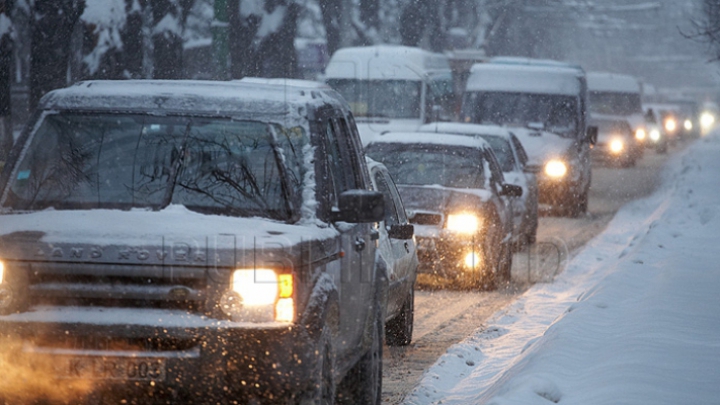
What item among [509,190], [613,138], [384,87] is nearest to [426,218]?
[509,190]

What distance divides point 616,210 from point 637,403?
1820 centimetres

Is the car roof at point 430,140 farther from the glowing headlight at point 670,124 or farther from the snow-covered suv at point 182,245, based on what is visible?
the glowing headlight at point 670,124

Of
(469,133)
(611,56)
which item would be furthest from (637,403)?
(611,56)

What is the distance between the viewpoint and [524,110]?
22594 millimetres

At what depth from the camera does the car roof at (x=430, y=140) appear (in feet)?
44.9

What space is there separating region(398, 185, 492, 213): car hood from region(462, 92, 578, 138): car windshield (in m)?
9.81

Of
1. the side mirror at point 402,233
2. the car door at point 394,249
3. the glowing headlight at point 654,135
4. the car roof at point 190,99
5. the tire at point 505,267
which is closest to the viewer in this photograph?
the car roof at point 190,99

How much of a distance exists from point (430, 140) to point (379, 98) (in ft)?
33.2

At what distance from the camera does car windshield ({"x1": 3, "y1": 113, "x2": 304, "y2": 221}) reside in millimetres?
5801

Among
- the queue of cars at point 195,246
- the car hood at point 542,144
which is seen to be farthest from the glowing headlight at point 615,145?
the queue of cars at point 195,246

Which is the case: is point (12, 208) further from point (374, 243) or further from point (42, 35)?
point (42, 35)

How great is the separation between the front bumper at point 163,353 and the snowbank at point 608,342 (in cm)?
127

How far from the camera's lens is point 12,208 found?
19.3 feet

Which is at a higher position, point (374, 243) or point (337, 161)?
point (337, 161)
